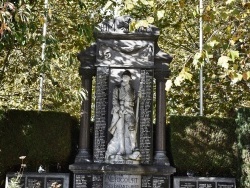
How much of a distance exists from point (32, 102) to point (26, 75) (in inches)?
204

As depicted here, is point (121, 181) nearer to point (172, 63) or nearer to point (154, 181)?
point (154, 181)

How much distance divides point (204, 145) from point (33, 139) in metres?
4.07

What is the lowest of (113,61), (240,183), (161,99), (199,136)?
(240,183)

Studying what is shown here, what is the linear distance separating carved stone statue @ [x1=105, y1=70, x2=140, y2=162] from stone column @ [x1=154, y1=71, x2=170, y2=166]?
65 cm

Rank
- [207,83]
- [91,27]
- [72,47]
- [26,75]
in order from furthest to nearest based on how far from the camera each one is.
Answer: [207,83] < [72,47] < [26,75] < [91,27]

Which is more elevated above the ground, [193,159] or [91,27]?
[91,27]

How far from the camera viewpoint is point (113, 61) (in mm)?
12094

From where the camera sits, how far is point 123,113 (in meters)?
11.7

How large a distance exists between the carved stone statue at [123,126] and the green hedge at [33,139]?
1.13 metres

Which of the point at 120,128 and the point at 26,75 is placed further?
the point at 120,128

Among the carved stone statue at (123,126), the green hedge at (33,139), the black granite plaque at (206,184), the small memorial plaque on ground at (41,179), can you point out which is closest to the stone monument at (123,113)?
the carved stone statue at (123,126)

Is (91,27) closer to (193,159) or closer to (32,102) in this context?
(193,159)

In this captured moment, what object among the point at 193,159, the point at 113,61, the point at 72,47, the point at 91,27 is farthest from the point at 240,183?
the point at 72,47

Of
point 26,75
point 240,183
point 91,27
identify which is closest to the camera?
point 91,27
